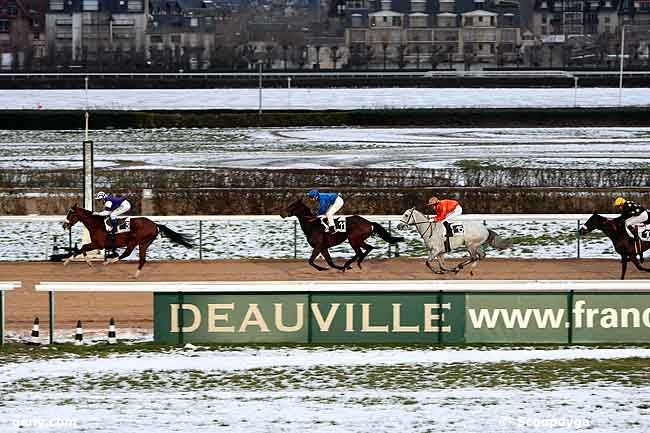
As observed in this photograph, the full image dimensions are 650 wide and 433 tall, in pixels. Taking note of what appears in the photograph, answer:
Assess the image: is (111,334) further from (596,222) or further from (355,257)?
(596,222)

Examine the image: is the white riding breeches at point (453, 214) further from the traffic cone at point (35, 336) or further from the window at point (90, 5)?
the window at point (90, 5)

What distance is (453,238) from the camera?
22.9 m

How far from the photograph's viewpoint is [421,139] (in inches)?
2063

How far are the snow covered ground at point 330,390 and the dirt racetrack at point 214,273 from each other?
9.29ft

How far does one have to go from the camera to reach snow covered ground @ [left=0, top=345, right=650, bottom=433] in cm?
1441

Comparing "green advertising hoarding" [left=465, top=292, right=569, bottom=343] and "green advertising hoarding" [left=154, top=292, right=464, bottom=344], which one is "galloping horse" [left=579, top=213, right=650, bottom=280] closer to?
"green advertising hoarding" [left=465, top=292, right=569, bottom=343]

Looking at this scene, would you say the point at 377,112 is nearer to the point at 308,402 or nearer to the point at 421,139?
the point at 421,139

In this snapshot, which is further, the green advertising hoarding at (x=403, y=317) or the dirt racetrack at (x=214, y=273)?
the dirt racetrack at (x=214, y=273)

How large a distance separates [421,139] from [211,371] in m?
36.3

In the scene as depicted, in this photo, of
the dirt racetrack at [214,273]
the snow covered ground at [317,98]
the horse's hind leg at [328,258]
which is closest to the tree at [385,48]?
the snow covered ground at [317,98]

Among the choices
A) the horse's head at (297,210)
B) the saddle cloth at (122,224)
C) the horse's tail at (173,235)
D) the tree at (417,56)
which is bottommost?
the horse's tail at (173,235)

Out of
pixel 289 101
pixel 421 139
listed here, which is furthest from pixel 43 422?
pixel 289 101

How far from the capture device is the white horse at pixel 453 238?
75.2ft

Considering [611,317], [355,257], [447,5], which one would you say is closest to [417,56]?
[447,5]
